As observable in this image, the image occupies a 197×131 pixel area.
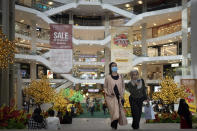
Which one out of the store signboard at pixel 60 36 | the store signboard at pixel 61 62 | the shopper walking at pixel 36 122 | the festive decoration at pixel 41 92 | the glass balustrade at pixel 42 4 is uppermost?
the glass balustrade at pixel 42 4

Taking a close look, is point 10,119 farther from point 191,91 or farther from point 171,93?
point 191,91

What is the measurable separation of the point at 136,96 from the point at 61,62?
20.6 ft

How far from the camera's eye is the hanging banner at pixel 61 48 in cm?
1167

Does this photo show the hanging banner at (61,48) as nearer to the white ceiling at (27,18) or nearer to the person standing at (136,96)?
the person standing at (136,96)

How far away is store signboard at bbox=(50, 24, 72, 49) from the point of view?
12.1 metres

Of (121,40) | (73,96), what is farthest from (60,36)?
(73,96)

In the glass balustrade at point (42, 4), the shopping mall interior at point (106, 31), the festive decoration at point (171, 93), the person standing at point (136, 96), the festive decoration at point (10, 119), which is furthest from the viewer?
the glass balustrade at point (42, 4)

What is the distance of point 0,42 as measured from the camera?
10.5 m

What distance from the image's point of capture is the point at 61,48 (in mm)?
12047

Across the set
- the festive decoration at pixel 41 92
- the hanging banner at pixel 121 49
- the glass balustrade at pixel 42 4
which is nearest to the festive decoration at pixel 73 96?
the festive decoration at pixel 41 92

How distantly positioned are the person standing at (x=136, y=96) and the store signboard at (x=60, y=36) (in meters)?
6.48

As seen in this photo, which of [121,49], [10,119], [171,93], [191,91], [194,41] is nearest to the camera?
[10,119]

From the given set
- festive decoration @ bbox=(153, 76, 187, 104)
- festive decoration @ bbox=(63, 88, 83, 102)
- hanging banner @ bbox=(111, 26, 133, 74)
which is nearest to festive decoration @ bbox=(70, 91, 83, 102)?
festive decoration @ bbox=(63, 88, 83, 102)

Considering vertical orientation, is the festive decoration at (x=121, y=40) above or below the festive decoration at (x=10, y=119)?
above
